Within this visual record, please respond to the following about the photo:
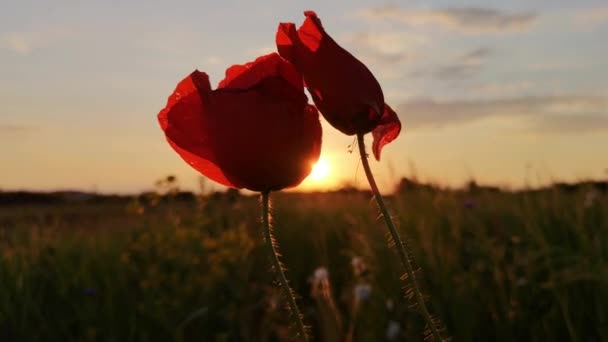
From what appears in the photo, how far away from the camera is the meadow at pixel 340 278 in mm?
2881

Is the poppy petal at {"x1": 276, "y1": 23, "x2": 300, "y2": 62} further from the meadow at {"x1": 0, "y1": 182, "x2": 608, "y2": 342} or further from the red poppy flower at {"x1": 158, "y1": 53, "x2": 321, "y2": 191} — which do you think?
the meadow at {"x1": 0, "y1": 182, "x2": 608, "y2": 342}

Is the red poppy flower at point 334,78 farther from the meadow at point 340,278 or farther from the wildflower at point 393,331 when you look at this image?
the wildflower at point 393,331

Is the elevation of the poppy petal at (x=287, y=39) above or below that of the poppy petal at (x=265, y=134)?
above

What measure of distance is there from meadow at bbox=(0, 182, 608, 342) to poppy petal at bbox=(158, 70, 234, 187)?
5.50 ft

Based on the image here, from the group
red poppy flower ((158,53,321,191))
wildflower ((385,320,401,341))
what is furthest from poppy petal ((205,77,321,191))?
wildflower ((385,320,401,341))

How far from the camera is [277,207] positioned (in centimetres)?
557

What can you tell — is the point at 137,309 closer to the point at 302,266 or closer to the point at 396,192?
the point at 302,266

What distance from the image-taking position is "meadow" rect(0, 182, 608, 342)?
2.88 metres

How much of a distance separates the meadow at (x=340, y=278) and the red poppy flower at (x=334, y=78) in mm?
1731

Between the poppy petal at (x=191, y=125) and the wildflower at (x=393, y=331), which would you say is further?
the wildflower at (x=393, y=331)

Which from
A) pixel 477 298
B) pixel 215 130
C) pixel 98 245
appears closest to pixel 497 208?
pixel 477 298

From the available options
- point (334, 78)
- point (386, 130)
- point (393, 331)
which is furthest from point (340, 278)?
point (334, 78)

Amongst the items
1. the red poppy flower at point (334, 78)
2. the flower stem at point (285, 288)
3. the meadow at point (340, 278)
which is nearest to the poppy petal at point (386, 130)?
the red poppy flower at point (334, 78)

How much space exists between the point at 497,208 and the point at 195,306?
1930 mm
